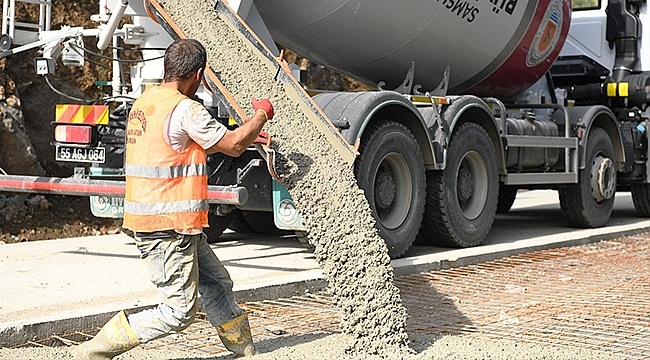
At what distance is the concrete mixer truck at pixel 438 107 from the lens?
7578 mm

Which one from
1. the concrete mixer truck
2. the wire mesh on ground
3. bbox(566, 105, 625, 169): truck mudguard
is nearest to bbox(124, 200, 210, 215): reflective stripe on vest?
the wire mesh on ground

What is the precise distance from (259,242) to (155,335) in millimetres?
4770

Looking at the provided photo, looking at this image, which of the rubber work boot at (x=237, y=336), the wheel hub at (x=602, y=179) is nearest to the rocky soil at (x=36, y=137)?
the wheel hub at (x=602, y=179)

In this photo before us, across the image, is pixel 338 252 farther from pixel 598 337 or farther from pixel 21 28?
pixel 21 28

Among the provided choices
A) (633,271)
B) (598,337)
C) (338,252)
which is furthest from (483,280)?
(338,252)

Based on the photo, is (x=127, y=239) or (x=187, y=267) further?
(x=127, y=239)

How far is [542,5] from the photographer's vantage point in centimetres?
989

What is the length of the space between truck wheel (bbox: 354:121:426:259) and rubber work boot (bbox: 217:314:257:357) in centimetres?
288

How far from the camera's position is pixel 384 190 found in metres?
7.98

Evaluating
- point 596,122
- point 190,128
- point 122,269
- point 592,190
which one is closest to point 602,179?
point 592,190

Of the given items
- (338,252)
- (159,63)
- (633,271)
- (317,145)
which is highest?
(159,63)

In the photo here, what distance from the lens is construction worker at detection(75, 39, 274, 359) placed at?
4.55m

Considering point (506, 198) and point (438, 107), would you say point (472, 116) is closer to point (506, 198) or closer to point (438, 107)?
point (438, 107)

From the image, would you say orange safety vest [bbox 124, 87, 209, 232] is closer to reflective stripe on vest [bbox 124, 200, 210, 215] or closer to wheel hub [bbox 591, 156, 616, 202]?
reflective stripe on vest [bbox 124, 200, 210, 215]
